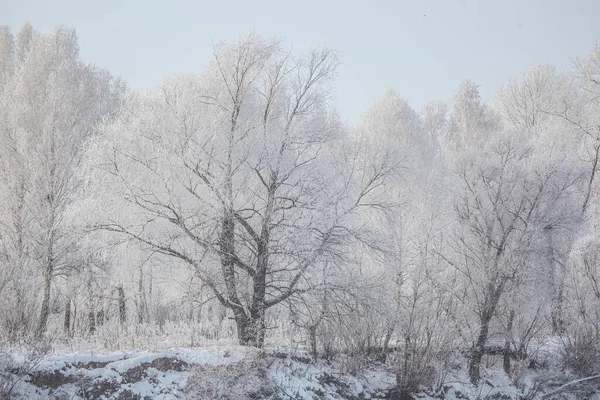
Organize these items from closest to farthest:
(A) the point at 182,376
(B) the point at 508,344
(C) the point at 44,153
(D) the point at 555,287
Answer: (A) the point at 182,376
(B) the point at 508,344
(C) the point at 44,153
(D) the point at 555,287

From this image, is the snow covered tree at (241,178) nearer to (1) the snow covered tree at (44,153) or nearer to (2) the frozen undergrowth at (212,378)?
(2) the frozen undergrowth at (212,378)

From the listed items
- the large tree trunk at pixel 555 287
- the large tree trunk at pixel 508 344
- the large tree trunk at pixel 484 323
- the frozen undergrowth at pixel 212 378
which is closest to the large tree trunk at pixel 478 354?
the large tree trunk at pixel 484 323

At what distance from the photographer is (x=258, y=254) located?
1213cm

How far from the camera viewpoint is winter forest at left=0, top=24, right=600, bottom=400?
36.3ft

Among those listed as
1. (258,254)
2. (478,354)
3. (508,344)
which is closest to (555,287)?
(508,344)

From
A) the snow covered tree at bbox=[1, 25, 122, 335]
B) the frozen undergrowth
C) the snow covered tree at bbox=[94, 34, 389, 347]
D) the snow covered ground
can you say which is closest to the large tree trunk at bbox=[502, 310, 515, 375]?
the frozen undergrowth

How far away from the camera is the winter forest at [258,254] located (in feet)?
36.3

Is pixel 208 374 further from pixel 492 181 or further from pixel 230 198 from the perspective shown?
pixel 492 181

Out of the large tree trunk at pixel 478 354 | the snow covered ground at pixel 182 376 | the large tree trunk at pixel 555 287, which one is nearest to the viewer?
the snow covered ground at pixel 182 376

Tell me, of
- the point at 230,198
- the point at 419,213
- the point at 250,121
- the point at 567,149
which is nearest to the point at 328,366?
the point at 230,198

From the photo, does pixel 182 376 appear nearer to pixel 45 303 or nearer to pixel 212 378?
pixel 212 378

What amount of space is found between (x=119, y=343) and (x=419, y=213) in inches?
493

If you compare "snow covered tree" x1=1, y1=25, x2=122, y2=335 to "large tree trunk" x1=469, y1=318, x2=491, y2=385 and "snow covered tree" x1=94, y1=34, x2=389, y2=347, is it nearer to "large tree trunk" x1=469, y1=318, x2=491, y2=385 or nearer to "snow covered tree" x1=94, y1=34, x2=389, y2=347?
"snow covered tree" x1=94, y1=34, x2=389, y2=347

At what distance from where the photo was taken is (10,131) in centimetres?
1525
